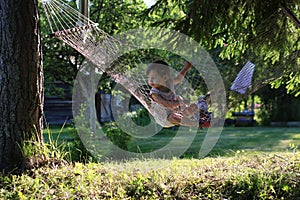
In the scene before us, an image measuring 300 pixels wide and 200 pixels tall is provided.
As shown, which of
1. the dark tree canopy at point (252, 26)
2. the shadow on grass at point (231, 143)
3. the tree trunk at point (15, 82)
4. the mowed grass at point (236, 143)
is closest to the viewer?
the tree trunk at point (15, 82)

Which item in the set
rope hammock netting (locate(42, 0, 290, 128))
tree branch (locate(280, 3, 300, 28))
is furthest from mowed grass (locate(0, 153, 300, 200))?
tree branch (locate(280, 3, 300, 28))

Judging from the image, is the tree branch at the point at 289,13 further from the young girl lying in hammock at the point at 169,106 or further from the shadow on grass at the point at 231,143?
the shadow on grass at the point at 231,143

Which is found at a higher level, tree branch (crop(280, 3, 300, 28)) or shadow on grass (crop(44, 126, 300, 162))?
tree branch (crop(280, 3, 300, 28))

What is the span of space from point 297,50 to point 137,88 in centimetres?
149

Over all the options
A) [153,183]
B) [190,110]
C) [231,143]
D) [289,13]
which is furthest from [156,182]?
[231,143]

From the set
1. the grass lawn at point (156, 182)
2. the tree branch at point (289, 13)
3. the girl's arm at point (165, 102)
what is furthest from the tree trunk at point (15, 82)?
the tree branch at point (289, 13)

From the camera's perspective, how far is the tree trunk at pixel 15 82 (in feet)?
9.50

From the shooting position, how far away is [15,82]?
9.52ft

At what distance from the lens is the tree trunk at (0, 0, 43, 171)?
2895 millimetres

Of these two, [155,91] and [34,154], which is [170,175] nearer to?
[155,91]

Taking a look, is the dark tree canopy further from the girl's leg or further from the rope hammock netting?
the girl's leg

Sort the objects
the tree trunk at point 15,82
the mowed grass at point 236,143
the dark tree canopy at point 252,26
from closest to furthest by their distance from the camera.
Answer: the tree trunk at point 15,82
the dark tree canopy at point 252,26
the mowed grass at point 236,143

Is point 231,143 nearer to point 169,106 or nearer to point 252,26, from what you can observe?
point 252,26

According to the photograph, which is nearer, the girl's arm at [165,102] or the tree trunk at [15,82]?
the tree trunk at [15,82]
